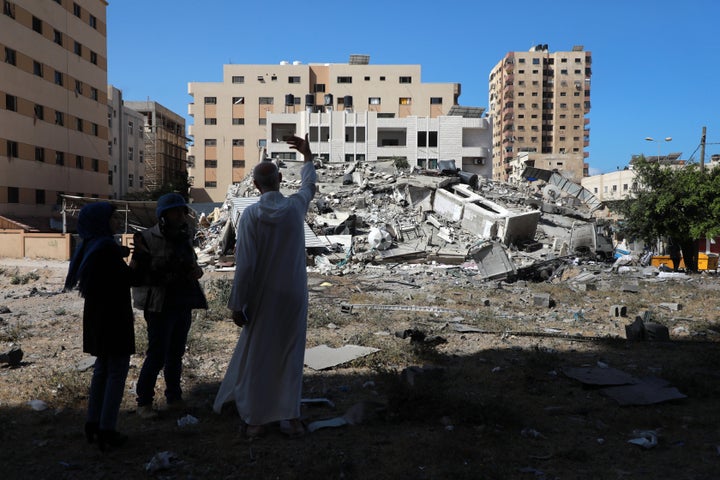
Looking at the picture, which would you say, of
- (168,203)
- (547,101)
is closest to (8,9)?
(168,203)

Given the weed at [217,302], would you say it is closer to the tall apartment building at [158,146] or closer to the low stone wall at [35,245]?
the low stone wall at [35,245]

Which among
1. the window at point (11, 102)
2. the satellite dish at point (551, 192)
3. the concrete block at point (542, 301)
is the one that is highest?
the window at point (11, 102)

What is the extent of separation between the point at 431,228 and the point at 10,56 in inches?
999

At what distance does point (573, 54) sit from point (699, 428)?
326ft

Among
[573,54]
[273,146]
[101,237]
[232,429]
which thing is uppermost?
[573,54]

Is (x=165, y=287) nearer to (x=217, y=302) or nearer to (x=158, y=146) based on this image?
(x=217, y=302)

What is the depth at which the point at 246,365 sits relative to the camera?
329 cm

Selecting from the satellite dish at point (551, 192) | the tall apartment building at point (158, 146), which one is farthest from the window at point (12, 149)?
the satellite dish at point (551, 192)

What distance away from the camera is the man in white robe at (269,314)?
128 inches

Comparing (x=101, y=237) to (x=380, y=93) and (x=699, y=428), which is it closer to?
(x=699, y=428)

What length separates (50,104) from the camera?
108 feet

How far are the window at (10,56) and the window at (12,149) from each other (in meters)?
4.32

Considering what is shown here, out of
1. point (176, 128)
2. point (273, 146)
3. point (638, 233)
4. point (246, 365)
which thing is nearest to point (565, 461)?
point (246, 365)

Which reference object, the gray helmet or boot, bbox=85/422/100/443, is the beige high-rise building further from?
boot, bbox=85/422/100/443
